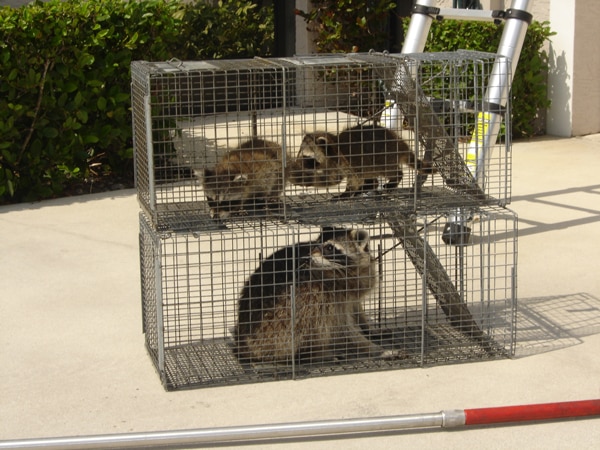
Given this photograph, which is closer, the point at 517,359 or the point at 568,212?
the point at 517,359

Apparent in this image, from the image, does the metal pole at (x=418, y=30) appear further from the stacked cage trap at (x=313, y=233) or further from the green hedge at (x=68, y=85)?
the green hedge at (x=68, y=85)

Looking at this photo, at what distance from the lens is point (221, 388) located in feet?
15.4

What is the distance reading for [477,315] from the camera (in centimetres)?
563

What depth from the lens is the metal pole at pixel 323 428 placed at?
12.9 feet

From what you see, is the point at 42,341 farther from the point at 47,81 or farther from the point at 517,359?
the point at 47,81

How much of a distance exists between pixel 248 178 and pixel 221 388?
1172mm

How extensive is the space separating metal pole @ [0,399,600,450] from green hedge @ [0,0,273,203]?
5144 millimetres

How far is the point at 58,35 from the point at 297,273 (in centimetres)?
474

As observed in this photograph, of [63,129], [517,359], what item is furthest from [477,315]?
[63,129]

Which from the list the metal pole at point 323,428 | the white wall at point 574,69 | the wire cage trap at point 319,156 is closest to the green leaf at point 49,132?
the wire cage trap at point 319,156

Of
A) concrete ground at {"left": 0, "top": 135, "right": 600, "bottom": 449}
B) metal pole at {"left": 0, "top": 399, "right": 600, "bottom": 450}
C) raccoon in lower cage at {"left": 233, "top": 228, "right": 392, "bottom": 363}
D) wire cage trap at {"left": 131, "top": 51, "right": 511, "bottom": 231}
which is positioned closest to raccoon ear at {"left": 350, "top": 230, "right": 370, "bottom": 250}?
raccoon in lower cage at {"left": 233, "top": 228, "right": 392, "bottom": 363}

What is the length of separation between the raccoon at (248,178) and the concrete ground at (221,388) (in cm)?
98

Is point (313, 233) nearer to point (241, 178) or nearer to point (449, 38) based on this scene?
point (241, 178)

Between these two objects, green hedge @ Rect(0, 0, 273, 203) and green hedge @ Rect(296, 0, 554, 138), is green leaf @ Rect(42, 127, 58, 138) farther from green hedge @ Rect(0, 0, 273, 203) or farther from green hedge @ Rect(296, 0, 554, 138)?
green hedge @ Rect(296, 0, 554, 138)
